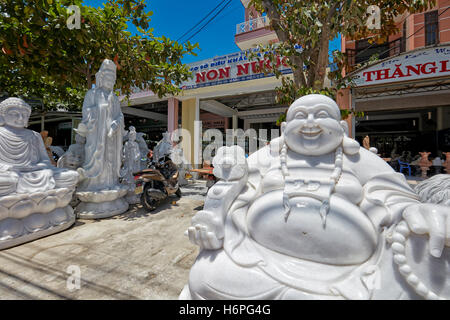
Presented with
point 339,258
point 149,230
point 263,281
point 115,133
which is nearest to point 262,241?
point 263,281

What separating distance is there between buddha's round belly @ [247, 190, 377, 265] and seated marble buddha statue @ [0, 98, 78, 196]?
314 centimetres

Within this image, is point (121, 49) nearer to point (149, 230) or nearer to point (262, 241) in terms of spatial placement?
point (149, 230)

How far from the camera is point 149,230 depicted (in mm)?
3193

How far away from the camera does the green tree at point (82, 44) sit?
3.50 m

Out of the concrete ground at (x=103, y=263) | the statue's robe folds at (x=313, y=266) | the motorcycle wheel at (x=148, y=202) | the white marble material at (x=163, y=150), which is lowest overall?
the concrete ground at (x=103, y=263)

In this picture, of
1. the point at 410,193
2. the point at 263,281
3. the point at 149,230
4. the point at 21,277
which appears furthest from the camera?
the point at 149,230

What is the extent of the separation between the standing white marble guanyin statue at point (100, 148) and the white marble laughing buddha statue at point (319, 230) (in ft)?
9.91

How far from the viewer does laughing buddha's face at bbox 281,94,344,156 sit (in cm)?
153

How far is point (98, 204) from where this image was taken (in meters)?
3.75

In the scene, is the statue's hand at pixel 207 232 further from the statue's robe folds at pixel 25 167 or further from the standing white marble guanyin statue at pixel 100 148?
the standing white marble guanyin statue at pixel 100 148

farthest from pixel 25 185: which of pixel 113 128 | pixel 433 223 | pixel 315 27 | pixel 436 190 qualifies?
pixel 436 190

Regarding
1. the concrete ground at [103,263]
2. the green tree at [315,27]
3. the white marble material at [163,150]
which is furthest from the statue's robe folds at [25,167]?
the green tree at [315,27]

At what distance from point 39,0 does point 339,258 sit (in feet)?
17.2

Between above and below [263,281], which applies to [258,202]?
above
